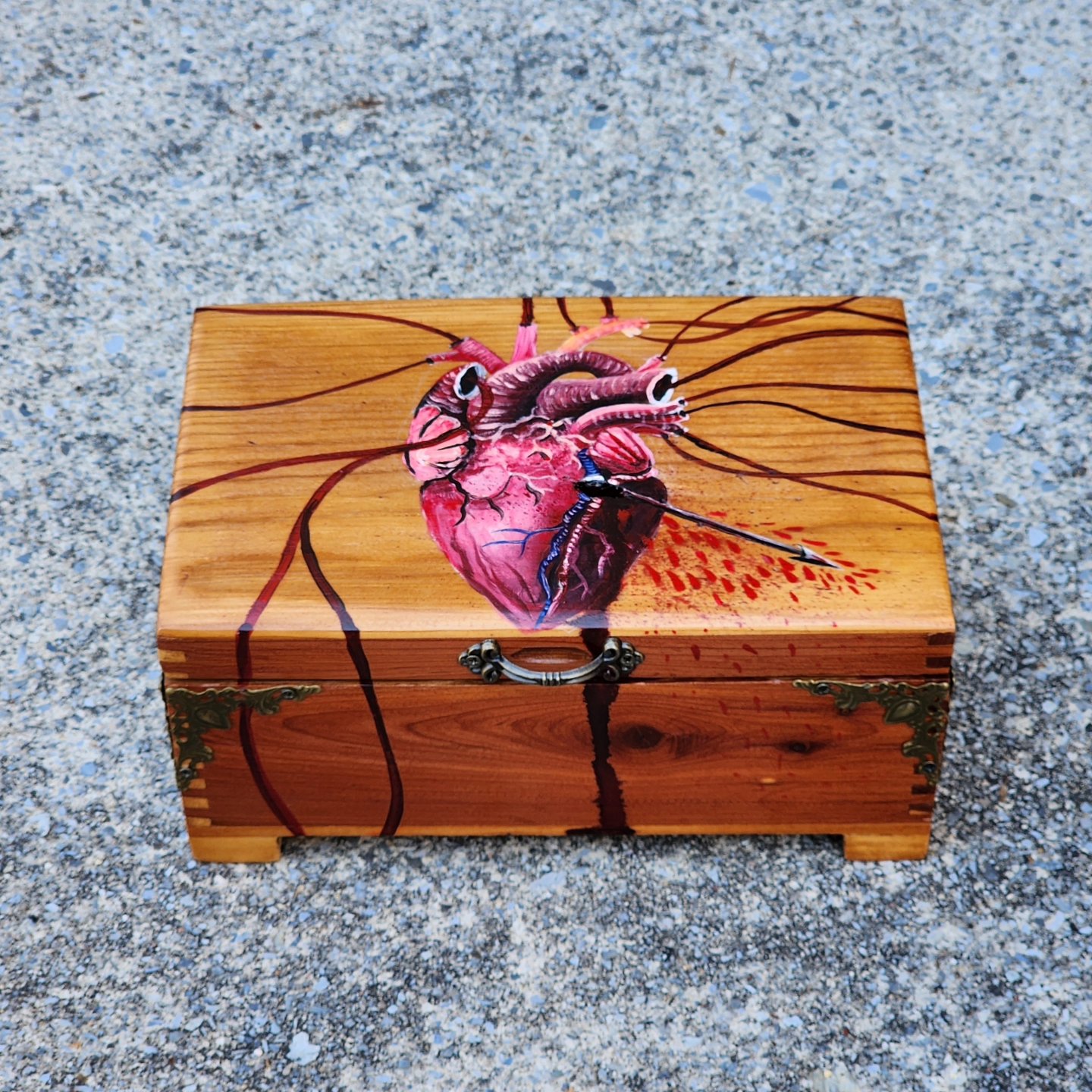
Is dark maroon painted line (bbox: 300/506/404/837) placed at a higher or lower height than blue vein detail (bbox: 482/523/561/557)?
lower

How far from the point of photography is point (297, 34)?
2398 millimetres

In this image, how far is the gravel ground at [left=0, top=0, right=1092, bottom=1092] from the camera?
4.58ft

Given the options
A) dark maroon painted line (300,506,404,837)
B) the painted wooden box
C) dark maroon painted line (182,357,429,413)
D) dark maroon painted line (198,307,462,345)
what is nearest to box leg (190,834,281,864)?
the painted wooden box

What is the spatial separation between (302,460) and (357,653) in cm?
22

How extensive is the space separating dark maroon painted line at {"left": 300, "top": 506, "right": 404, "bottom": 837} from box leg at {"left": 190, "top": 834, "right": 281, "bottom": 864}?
0.13m

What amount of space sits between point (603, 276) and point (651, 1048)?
3.61 feet

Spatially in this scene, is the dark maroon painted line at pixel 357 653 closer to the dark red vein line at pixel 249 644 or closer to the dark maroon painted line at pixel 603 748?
the dark red vein line at pixel 249 644

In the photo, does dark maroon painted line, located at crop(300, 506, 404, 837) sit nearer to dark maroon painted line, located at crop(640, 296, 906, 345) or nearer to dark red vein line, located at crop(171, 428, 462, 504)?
dark red vein line, located at crop(171, 428, 462, 504)

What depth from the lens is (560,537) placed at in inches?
53.7

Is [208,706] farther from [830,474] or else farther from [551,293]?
[551,293]

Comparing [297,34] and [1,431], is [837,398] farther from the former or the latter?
[297,34]

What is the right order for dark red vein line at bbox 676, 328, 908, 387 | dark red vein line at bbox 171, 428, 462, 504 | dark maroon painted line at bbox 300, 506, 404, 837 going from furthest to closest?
dark red vein line at bbox 676, 328, 908, 387
dark red vein line at bbox 171, 428, 462, 504
dark maroon painted line at bbox 300, 506, 404, 837

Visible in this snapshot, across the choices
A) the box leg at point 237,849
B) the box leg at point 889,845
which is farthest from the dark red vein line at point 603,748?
the box leg at point 237,849

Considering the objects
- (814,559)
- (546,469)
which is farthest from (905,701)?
(546,469)
